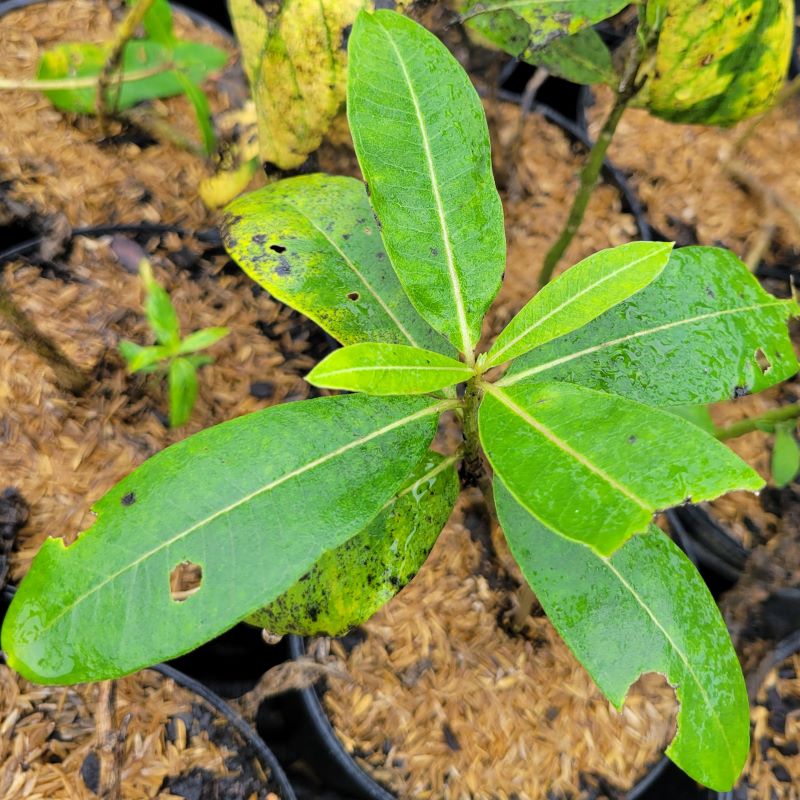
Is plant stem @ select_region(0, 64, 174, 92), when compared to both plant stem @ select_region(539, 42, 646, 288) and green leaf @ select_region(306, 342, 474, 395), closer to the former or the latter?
plant stem @ select_region(539, 42, 646, 288)

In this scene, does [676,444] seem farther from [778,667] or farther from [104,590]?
[778,667]

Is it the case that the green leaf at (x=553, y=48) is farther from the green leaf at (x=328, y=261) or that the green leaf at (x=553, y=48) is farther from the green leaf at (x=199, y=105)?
the green leaf at (x=199, y=105)

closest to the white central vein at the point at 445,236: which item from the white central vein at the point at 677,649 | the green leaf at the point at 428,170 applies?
the green leaf at the point at 428,170

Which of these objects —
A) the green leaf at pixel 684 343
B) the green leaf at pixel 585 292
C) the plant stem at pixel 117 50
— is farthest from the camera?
the plant stem at pixel 117 50

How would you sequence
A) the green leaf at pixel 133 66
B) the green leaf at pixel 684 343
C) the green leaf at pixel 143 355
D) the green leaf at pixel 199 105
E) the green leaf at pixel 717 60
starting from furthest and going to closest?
the green leaf at pixel 133 66 < the green leaf at pixel 199 105 < the green leaf at pixel 143 355 < the green leaf at pixel 717 60 < the green leaf at pixel 684 343

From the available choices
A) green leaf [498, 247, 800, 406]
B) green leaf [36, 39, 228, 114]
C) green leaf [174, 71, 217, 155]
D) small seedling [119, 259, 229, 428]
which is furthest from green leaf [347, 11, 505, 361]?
green leaf [36, 39, 228, 114]

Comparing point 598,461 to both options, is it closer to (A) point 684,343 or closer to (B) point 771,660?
(A) point 684,343

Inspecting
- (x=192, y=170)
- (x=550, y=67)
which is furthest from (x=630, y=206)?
(x=192, y=170)
